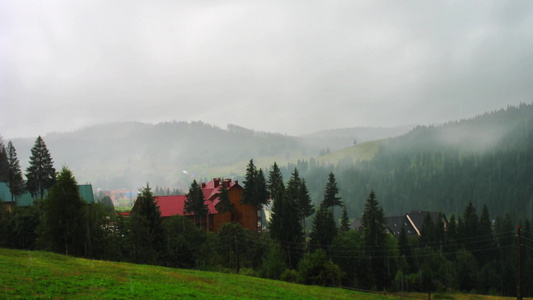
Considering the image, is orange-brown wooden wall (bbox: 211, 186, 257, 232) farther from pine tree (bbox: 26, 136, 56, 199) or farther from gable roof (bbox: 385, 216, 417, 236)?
gable roof (bbox: 385, 216, 417, 236)

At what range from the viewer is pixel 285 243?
75.4 m

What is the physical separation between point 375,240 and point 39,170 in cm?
7497

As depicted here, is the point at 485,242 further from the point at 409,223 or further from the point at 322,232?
the point at 409,223

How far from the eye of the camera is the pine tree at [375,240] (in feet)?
258

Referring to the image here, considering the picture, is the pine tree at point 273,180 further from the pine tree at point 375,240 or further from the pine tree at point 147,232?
the pine tree at point 147,232

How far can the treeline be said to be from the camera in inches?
2021

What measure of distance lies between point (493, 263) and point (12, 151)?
Answer: 13172 centimetres

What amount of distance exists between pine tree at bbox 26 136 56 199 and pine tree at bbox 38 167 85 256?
35.3 metres

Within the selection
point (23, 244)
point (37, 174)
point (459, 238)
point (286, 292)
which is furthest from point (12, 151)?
point (459, 238)

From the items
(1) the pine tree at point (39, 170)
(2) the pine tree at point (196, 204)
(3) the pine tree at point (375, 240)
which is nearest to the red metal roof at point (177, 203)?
(2) the pine tree at point (196, 204)

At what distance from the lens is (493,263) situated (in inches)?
4183

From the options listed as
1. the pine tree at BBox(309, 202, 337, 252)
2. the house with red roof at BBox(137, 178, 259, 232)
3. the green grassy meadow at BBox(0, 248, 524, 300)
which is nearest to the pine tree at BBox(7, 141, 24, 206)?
the house with red roof at BBox(137, 178, 259, 232)

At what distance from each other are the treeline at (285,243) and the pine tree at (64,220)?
12cm

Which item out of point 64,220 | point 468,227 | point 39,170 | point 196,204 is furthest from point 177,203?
point 468,227
